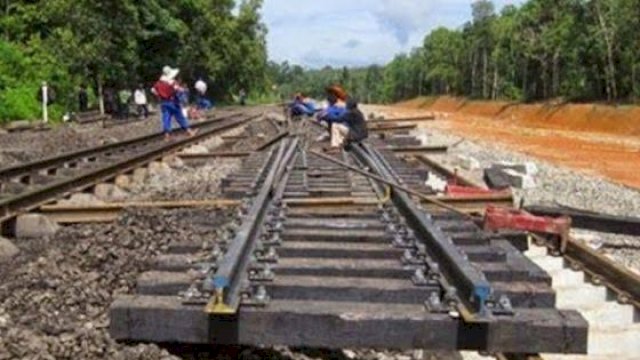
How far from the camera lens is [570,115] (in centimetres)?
6231

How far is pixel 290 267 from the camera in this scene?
455cm

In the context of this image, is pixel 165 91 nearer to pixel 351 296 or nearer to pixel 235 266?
pixel 235 266

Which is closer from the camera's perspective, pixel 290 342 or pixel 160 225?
pixel 290 342

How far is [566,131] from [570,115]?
33.2 ft

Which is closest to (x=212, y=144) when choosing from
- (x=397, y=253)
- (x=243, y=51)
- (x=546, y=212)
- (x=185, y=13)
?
(x=546, y=212)

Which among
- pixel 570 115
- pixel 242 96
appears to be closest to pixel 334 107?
pixel 570 115

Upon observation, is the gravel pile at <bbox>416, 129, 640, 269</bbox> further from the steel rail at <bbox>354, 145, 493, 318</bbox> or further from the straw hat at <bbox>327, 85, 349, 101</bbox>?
the steel rail at <bbox>354, 145, 493, 318</bbox>

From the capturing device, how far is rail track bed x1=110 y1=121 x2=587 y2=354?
3.78 m

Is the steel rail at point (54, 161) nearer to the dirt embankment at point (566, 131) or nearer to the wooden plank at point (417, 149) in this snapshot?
the wooden plank at point (417, 149)

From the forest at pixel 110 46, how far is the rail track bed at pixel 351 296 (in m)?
23.9

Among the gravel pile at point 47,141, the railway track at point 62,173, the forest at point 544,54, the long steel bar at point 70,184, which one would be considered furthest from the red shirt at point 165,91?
the forest at point 544,54

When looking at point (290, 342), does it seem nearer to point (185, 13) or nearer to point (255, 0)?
point (185, 13)

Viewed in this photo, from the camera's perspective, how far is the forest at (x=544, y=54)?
205 feet

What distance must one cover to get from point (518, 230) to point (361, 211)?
3.93 ft
